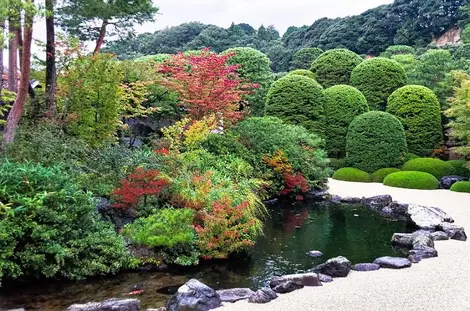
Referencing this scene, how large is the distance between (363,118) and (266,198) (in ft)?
23.6

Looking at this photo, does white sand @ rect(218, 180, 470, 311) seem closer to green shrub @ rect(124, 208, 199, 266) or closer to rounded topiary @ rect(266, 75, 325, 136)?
green shrub @ rect(124, 208, 199, 266)

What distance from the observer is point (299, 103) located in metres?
19.0

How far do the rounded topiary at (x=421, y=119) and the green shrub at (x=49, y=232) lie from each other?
15.4 meters

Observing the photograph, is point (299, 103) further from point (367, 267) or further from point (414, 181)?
point (367, 267)

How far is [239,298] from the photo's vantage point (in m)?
5.54

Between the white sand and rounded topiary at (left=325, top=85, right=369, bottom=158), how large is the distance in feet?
39.3

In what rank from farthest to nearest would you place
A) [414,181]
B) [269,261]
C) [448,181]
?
[448,181], [414,181], [269,261]

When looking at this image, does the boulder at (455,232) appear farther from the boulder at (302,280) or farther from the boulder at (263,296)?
the boulder at (263,296)

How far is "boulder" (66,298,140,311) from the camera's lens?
16.6ft

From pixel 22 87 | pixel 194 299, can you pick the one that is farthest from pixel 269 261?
pixel 22 87

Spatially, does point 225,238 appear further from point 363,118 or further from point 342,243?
point 363,118

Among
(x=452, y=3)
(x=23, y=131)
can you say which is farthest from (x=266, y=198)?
(x=452, y=3)

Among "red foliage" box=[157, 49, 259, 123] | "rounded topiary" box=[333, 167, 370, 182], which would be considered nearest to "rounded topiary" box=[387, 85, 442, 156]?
"rounded topiary" box=[333, 167, 370, 182]

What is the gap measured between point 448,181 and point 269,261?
36.0 feet
